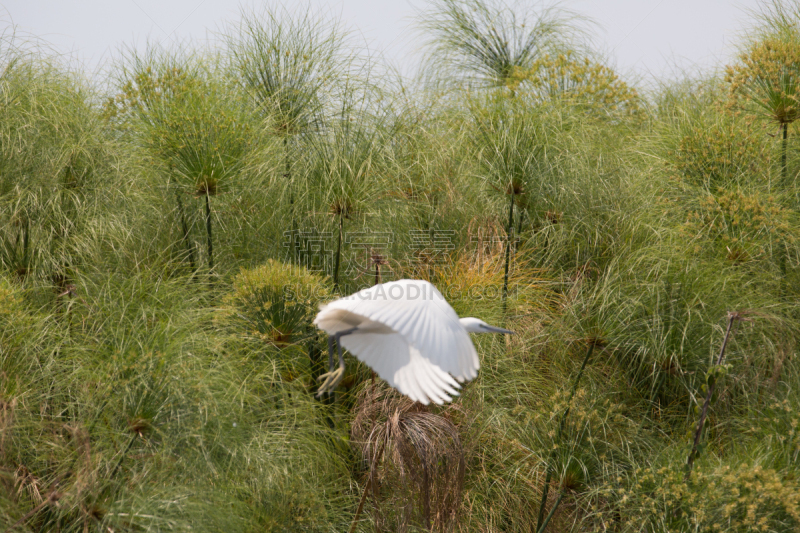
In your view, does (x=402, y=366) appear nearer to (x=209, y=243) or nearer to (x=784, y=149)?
(x=209, y=243)

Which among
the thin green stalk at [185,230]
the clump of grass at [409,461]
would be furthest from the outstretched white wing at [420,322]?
the thin green stalk at [185,230]

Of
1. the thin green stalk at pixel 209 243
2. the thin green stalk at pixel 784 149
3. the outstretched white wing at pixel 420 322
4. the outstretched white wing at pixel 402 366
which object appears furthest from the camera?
the thin green stalk at pixel 784 149

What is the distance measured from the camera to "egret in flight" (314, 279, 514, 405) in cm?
253

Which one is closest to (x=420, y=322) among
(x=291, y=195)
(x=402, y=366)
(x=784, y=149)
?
(x=402, y=366)

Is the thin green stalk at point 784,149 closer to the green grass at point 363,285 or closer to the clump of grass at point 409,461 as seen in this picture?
the green grass at point 363,285

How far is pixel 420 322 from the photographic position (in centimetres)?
260

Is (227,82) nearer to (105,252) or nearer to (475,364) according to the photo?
(105,252)

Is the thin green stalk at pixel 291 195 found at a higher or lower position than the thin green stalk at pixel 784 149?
lower

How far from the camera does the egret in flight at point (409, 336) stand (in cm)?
253

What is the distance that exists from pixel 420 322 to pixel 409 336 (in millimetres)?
111

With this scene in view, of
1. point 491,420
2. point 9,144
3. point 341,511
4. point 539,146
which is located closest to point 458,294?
point 491,420

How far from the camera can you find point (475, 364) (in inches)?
103

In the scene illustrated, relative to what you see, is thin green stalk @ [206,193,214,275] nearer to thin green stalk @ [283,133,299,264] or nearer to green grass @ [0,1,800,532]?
green grass @ [0,1,800,532]

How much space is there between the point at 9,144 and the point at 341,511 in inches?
149
